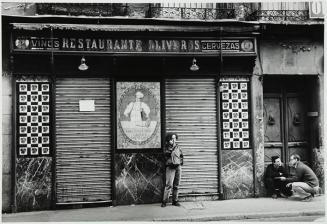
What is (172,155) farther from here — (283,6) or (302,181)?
(283,6)

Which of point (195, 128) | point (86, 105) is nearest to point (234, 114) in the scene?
point (195, 128)

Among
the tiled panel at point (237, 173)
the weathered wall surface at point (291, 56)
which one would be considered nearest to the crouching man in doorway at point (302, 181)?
the tiled panel at point (237, 173)

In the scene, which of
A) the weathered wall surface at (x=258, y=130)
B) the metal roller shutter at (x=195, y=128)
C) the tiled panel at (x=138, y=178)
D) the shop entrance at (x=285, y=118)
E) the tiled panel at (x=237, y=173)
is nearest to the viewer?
the tiled panel at (x=138, y=178)

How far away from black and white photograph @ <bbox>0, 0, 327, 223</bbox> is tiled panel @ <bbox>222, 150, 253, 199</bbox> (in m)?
0.03

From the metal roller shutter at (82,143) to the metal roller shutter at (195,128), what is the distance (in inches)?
69.4

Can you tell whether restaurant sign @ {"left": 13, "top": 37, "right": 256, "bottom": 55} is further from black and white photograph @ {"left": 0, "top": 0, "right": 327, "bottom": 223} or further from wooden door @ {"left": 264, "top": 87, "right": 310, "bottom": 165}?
wooden door @ {"left": 264, "top": 87, "right": 310, "bottom": 165}

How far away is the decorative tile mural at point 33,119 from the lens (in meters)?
9.58

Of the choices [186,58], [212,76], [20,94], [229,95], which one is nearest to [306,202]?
[229,95]

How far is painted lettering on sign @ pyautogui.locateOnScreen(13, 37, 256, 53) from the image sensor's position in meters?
9.53

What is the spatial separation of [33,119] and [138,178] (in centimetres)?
302

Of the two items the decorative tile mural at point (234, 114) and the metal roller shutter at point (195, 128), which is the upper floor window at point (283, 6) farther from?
the metal roller shutter at point (195, 128)

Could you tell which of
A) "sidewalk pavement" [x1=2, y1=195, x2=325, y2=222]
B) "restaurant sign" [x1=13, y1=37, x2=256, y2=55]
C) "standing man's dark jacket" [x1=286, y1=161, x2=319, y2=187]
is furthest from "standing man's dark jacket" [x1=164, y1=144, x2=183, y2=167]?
"standing man's dark jacket" [x1=286, y1=161, x2=319, y2=187]

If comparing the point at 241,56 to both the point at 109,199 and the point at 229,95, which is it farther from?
the point at 109,199

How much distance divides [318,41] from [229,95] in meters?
3.02
